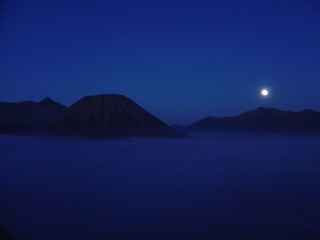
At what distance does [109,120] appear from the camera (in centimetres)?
13125

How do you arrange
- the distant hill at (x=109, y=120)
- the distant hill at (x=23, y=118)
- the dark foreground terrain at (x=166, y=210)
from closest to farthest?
the dark foreground terrain at (x=166, y=210) < the distant hill at (x=109, y=120) < the distant hill at (x=23, y=118)

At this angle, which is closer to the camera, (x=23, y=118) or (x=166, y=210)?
(x=166, y=210)

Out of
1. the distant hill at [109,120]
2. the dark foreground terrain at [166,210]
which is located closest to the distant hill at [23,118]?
the distant hill at [109,120]

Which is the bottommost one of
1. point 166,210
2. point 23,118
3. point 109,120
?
point 166,210

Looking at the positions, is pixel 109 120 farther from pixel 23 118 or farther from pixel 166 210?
pixel 166 210

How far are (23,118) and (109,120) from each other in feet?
213

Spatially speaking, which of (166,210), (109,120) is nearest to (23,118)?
(109,120)

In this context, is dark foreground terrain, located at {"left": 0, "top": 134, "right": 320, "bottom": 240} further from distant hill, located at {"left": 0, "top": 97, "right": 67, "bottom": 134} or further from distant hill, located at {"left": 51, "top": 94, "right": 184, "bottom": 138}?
distant hill, located at {"left": 0, "top": 97, "right": 67, "bottom": 134}

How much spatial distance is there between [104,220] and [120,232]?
105 inches

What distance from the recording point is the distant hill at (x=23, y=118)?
6048 inches

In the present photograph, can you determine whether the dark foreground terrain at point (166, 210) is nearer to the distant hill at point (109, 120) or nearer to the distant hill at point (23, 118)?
the distant hill at point (109, 120)

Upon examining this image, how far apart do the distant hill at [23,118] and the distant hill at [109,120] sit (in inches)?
825

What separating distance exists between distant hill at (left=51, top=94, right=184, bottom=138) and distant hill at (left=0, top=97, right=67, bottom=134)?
21.0 metres

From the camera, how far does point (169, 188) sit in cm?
3186
